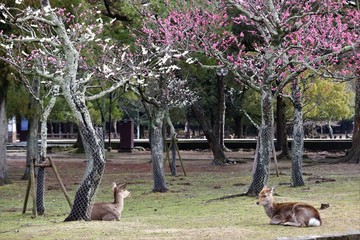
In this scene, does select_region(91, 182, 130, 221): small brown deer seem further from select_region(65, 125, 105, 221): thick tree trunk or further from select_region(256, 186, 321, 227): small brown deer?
select_region(256, 186, 321, 227): small brown deer

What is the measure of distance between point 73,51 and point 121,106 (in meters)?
61.4

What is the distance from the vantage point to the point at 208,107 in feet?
188

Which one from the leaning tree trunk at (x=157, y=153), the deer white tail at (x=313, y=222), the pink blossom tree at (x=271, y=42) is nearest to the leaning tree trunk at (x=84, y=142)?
the deer white tail at (x=313, y=222)

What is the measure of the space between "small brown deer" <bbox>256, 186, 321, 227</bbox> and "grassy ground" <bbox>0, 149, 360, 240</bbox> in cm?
20

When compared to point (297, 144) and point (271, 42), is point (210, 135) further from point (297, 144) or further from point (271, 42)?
point (271, 42)

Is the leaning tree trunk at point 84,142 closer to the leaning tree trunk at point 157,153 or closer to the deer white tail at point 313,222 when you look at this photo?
the deer white tail at point 313,222

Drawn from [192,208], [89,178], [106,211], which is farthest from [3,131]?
[89,178]

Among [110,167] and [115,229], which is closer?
[115,229]

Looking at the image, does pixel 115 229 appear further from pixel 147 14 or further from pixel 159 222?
A: pixel 147 14

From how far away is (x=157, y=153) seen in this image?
886 inches

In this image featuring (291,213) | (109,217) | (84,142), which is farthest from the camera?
(109,217)

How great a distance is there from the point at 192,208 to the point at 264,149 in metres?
2.75

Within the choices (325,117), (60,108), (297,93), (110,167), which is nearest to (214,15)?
(297,93)

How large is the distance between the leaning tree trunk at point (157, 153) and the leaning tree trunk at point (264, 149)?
4311 mm
